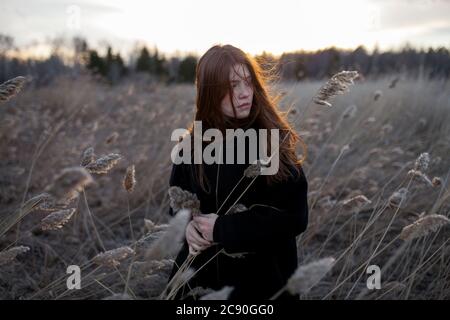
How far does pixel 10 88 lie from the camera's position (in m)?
1.34

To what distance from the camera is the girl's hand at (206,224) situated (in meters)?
1.46

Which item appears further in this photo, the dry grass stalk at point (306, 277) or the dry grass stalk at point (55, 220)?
the dry grass stalk at point (55, 220)

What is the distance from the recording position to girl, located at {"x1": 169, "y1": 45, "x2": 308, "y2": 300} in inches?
57.7

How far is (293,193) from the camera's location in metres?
1.54

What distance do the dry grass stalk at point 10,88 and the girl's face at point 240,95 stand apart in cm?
79

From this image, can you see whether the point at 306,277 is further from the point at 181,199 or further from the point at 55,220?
the point at 55,220

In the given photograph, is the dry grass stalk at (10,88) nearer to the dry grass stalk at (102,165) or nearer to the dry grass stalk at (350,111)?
the dry grass stalk at (102,165)

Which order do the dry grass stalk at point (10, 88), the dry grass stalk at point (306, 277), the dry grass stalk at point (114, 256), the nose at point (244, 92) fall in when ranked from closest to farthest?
the dry grass stalk at point (306, 277) < the dry grass stalk at point (114, 256) < the dry grass stalk at point (10, 88) < the nose at point (244, 92)

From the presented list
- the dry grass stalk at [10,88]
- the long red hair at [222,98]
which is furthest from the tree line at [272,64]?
the dry grass stalk at [10,88]

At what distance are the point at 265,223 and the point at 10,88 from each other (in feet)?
3.36

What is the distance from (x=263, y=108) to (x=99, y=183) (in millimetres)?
3124

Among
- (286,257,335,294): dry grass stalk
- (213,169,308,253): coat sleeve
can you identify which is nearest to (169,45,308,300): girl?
(213,169,308,253): coat sleeve
